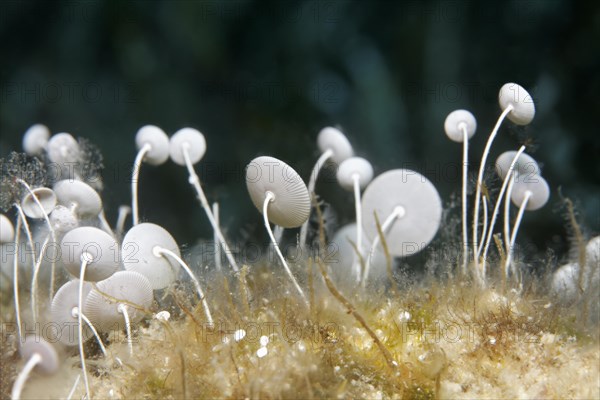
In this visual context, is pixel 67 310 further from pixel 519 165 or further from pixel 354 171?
pixel 519 165

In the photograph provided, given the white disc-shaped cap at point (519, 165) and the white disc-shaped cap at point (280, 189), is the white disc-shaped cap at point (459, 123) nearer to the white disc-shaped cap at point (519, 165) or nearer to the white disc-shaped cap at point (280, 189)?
the white disc-shaped cap at point (519, 165)

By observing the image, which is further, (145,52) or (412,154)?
(145,52)

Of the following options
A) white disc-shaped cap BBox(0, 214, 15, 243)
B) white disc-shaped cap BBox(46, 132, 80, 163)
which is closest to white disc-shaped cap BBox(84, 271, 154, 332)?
white disc-shaped cap BBox(0, 214, 15, 243)

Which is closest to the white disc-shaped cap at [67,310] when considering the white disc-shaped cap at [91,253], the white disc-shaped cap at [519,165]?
the white disc-shaped cap at [91,253]

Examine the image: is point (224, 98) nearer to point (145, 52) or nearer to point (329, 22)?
point (145, 52)

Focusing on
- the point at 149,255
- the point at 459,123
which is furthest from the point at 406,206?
the point at 149,255

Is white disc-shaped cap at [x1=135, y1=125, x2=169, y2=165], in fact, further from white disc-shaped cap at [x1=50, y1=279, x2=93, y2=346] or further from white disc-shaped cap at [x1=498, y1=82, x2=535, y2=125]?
white disc-shaped cap at [x1=498, y1=82, x2=535, y2=125]

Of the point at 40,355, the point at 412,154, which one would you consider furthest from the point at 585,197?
the point at 40,355

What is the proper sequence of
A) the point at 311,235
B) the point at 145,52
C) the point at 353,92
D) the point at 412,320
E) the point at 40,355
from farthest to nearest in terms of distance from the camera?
the point at 145,52 → the point at 353,92 → the point at 311,235 → the point at 412,320 → the point at 40,355
